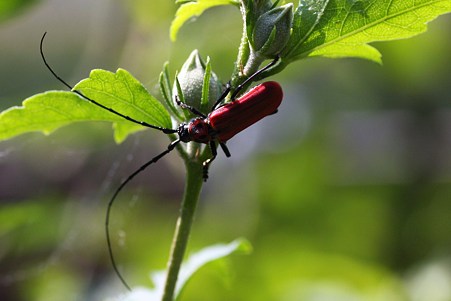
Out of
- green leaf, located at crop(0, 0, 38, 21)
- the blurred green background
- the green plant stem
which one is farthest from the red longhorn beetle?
the blurred green background

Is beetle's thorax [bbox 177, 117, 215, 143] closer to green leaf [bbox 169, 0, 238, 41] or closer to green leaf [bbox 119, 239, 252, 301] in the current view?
green leaf [bbox 169, 0, 238, 41]

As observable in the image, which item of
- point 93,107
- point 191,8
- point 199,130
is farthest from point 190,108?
point 191,8

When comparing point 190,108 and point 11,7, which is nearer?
point 190,108

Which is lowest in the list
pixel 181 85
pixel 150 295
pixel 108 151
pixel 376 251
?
A: pixel 376 251

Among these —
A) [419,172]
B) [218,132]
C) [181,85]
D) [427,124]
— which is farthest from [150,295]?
[427,124]

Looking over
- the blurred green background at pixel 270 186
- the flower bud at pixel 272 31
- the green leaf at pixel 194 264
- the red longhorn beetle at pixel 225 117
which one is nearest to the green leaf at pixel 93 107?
the red longhorn beetle at pixel 225 117

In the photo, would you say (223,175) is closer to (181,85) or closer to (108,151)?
(108,151)

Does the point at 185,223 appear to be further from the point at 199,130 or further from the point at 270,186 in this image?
the point at 270,186
